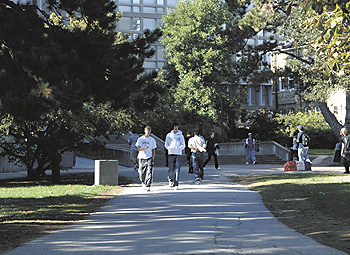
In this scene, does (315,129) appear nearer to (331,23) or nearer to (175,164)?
(175,164)

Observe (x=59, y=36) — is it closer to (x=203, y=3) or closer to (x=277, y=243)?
(x=277, y=243)

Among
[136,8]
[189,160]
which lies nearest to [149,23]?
[136,8]

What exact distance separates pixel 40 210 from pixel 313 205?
18.0ft

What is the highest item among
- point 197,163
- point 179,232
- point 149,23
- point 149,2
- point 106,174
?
point 149,2

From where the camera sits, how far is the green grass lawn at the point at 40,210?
8.21 meters

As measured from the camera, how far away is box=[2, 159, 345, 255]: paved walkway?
666 centimetres

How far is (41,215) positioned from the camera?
33.7 ft

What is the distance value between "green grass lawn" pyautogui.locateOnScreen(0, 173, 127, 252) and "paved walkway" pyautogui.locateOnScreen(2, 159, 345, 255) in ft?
1.18

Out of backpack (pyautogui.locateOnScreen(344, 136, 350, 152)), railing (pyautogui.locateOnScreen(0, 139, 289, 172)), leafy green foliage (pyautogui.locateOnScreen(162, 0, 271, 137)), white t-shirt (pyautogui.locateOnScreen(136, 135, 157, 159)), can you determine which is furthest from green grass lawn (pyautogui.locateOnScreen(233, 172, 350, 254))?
leafy green foliage (pyautogui.locateOnScreen(162, 0, 271, 137))

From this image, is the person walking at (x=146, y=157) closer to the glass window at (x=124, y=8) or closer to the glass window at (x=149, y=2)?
the glass window at (x=124, y=8)

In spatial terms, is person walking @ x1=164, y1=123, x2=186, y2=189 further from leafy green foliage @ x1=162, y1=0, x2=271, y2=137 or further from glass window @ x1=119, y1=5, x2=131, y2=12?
glass window @ x1=119, y1=5, x2=131, y2=12

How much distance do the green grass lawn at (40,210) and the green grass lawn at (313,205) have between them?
374cm

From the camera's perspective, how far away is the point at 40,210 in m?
11.1

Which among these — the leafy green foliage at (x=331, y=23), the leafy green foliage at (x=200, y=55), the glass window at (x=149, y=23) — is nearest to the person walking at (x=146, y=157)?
the leafy green foliage at (x=331, y=23)
